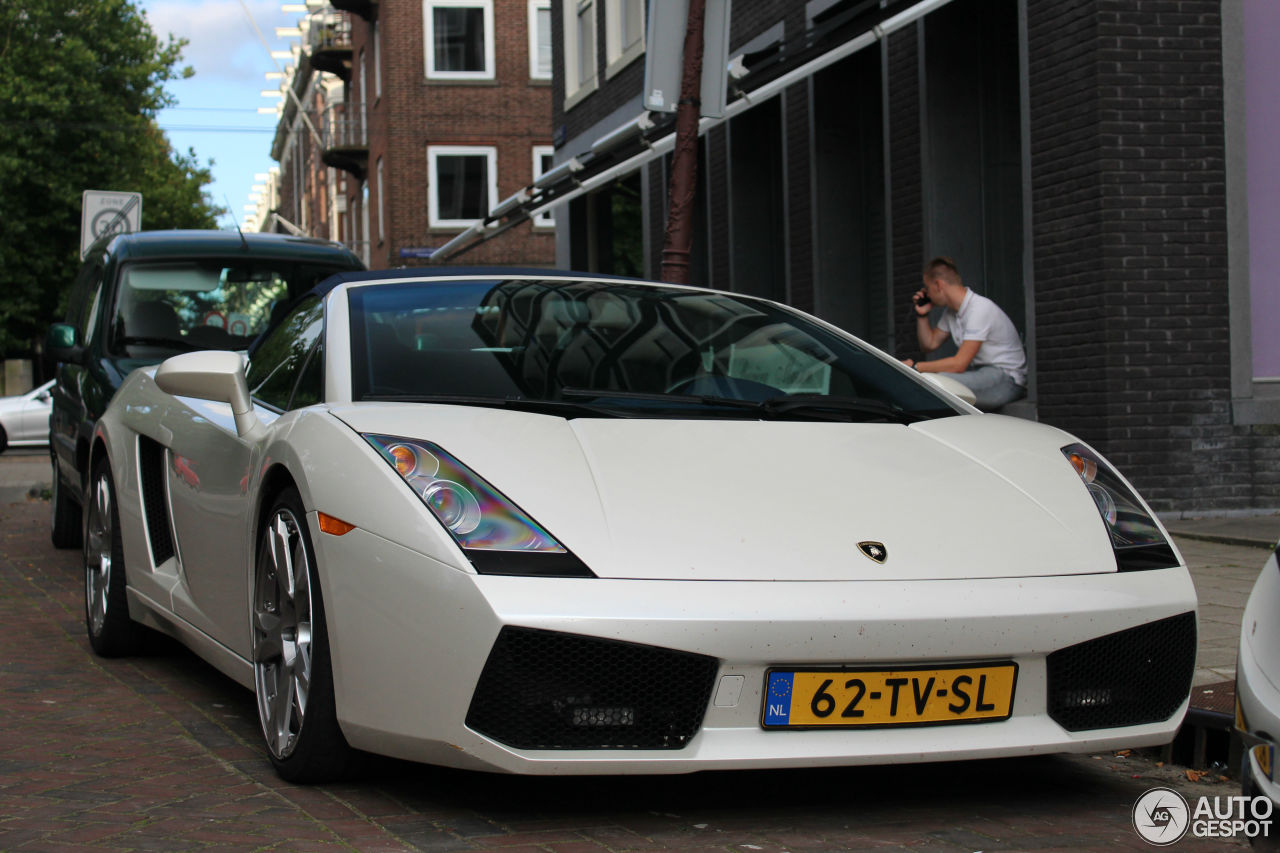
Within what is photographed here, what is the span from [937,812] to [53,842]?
6.25 ft

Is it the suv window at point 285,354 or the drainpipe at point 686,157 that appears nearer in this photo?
the suv window at point 285,354

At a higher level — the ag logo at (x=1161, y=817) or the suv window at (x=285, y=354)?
the suv window at (x=285, y=354)

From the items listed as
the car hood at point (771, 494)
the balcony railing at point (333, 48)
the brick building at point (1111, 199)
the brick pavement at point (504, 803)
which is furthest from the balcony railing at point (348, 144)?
the car hood at point (771, 494)

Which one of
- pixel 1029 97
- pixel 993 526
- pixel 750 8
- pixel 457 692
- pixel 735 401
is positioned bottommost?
pixel 457 692

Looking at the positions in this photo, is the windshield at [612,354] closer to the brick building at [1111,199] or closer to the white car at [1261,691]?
the white car at [1261,691]

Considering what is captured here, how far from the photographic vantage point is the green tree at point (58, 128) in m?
39.1

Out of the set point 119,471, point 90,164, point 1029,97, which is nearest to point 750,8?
point 1029,97

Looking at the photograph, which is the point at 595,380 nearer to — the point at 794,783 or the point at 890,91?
the point at 794,783

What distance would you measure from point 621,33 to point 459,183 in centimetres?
1697

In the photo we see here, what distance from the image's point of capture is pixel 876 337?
14.2m

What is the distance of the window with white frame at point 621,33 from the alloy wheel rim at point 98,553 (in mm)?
14956

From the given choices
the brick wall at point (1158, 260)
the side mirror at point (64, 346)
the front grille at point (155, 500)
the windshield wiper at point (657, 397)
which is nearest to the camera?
the windshield wiper at point (657, 397)

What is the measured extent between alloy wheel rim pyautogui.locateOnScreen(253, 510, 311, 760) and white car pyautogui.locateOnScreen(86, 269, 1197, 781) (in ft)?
0.04

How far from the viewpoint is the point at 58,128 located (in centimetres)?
3969
